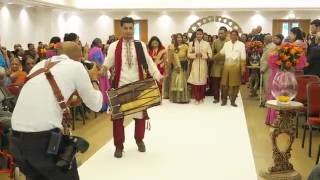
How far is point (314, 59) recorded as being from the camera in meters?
6.34

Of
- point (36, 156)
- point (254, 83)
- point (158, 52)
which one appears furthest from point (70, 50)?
point (254, 83)

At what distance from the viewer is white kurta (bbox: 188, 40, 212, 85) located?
848cm

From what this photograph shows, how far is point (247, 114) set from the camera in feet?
25.1

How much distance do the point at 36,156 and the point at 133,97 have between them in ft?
7.39

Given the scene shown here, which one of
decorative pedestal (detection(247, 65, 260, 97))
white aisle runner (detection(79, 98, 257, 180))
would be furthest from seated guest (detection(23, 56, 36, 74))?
decorative pedestal (detection(247, 65, 260, 97))

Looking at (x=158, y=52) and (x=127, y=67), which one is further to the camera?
(x=158, y=52)

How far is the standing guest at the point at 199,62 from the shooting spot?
8.47 metres

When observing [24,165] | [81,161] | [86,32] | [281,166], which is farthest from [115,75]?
[86,32]

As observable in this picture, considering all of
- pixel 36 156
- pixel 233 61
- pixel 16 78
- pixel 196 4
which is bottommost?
pixel 36 156

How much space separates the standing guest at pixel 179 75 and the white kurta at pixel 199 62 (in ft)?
0.57

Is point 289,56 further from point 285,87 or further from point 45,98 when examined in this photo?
point 45,98

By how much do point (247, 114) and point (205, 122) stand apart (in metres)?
1.14

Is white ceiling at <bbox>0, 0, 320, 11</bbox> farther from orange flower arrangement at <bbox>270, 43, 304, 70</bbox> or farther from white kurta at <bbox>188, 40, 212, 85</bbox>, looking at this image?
orange flower arrangement at <bbox>270, 43, 304, 70</bbox>

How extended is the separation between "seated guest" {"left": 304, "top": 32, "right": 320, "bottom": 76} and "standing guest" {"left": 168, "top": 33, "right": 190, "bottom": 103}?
2754 millimetres
